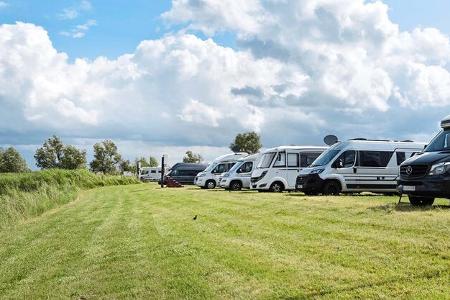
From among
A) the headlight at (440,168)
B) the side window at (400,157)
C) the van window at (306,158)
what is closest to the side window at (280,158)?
the van window at (306,158)

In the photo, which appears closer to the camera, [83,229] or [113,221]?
[83,229]

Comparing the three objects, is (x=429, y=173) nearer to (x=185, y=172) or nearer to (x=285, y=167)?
(x=285, y=167)

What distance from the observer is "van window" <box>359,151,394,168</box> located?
75.7ft

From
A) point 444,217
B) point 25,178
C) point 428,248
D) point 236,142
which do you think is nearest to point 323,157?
point 444,217

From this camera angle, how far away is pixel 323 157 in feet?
76.2

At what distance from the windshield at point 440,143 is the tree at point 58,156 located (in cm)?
8819

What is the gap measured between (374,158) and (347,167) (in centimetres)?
137

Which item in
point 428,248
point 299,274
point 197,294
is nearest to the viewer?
point 197,294

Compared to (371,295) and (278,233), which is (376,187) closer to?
(278,233)

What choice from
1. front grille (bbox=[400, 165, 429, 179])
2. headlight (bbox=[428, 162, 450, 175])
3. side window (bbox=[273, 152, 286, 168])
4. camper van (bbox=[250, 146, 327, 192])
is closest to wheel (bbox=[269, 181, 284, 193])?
camper van (bbox=[250, 146, 327, 192])

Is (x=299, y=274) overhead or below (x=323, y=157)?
below

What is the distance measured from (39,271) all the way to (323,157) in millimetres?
15822

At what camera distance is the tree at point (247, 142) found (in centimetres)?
9667

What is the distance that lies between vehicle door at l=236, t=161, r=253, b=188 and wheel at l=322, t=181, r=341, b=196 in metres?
12.2
